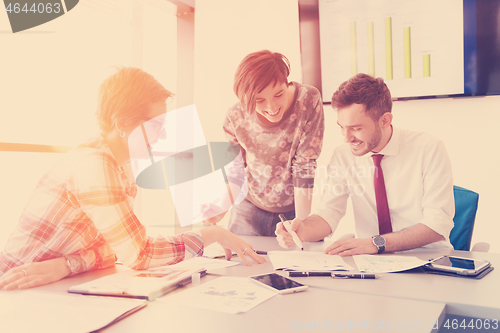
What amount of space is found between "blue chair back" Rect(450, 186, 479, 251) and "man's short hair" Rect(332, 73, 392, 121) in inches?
21.4

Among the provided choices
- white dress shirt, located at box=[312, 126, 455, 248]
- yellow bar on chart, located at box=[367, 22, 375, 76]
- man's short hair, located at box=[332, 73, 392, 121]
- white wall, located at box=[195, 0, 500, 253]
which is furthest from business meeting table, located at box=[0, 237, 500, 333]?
yellow bar on chart, located at box=[367, 22, 375, 76]

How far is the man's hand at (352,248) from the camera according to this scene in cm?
135

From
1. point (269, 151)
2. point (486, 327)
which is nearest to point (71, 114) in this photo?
point (269, 151)

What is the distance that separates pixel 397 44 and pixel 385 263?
64.9 inches

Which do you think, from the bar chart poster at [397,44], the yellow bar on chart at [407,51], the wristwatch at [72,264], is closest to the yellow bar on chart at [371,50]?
the bar chart poster at [397,44]

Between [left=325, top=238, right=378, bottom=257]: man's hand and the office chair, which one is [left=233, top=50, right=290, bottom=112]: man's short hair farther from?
the office chair

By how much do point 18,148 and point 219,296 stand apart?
5.19ft

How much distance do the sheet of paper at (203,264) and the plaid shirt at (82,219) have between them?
0.04 metres

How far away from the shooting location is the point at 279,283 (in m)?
0.98

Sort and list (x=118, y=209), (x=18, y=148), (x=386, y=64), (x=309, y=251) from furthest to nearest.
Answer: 1. (x=386, y=64)
2. (x=18, y=148)
3. (x=309, y=251)
4. (x=118, y=209)

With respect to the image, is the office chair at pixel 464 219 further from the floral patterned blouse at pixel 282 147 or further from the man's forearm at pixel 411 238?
the floral patterned blouse at pixel 282 147

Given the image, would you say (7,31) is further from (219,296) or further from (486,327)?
(486,327)

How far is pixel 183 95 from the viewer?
3.21 m

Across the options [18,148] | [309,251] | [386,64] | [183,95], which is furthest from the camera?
[183,95]
